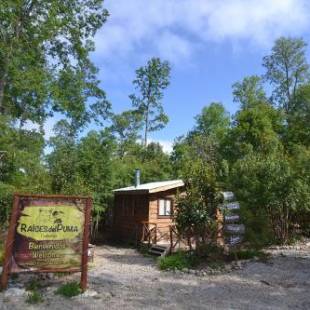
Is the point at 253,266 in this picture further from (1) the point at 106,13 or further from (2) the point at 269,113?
(2) the point at 269,113

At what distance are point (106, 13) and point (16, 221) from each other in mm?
16244

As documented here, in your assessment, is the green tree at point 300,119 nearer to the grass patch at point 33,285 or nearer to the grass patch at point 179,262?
the grass patch at point 179,262

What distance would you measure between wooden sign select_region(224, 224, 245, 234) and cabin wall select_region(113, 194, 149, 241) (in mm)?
5761

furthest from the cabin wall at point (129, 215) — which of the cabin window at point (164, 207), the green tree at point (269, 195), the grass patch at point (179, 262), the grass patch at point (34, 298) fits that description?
the grass patch at point (34, 298)

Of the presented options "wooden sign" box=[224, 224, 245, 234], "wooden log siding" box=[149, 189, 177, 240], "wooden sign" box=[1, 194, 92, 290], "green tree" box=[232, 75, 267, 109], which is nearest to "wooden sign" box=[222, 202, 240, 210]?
"wooden sign" box=[224, 224, 245, 234]

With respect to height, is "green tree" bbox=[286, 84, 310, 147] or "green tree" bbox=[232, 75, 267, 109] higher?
"green tree" bbox=[232, 75, 267, 109]

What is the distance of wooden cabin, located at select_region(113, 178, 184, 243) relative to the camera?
17.0 m

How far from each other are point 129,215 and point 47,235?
11360 millimetres

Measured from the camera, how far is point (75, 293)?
7527 millimetres

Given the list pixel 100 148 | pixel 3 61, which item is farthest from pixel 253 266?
pixel 3 61

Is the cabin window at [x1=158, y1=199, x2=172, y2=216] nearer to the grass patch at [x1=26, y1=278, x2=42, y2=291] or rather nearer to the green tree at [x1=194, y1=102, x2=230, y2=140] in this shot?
the grass patch at [x1=26, y1=278, x2=42, y2=291]

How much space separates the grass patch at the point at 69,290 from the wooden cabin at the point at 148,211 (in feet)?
28.4

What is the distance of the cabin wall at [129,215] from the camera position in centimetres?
1797

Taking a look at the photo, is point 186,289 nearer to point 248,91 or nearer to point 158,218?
point 158,218
